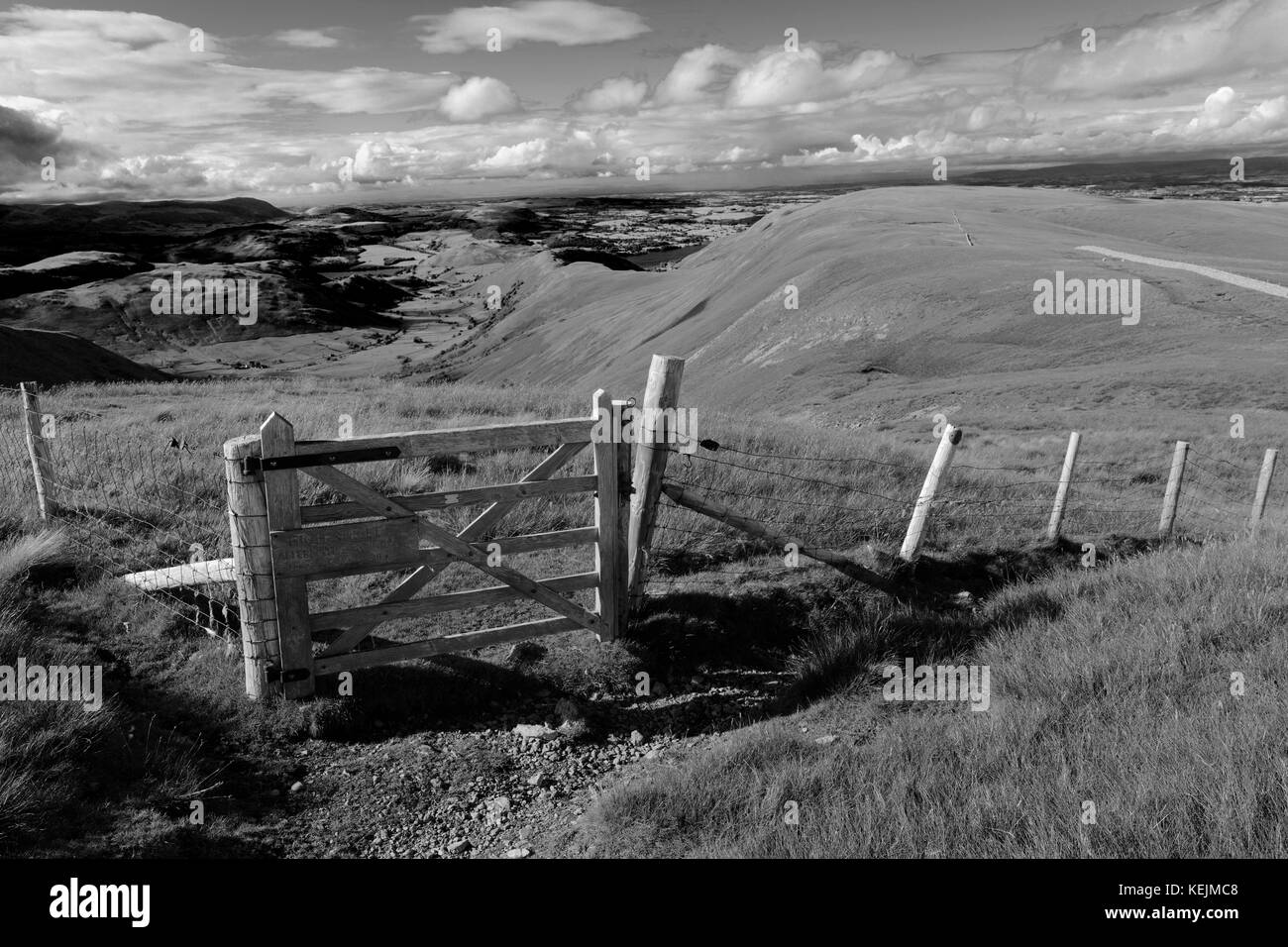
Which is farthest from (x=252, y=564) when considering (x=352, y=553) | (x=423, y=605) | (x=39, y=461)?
(x=39, y=461)

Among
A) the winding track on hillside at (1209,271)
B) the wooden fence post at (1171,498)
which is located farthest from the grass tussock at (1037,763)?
the winding track on hillside at (1209,271)

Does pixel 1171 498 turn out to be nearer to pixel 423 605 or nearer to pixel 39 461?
pixel 423 605

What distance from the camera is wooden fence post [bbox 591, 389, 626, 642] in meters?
7.47

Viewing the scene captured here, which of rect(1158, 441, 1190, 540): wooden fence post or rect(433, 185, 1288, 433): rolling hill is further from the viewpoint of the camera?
rect(433, 185, 1288, 433): rolling hill

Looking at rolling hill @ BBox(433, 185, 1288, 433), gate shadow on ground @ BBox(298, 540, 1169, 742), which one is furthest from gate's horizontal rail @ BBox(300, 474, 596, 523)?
rolling hill @ BBox(433, 185, 1288, 433)

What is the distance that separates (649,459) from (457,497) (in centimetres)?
186

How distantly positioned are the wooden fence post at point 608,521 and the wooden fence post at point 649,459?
24 centimetres

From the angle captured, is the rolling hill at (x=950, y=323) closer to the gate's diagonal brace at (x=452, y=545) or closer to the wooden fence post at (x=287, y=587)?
the gate's diagonal brace at (x=452, y=545)

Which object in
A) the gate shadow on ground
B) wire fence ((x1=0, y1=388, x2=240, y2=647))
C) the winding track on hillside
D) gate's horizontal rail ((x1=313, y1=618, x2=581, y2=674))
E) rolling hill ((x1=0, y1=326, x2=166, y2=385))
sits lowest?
the gate shadow on ground

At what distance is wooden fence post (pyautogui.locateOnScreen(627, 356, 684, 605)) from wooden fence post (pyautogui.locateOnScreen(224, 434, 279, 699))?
10.2 feet

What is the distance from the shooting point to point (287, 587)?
657 centimetres

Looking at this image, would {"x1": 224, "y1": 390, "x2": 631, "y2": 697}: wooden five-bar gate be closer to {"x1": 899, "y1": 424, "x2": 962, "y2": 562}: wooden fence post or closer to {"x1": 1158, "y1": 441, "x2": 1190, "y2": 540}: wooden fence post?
{"x1": 899, "y1": 424, "x2": 962, "y2": 562}: wooden fence post
